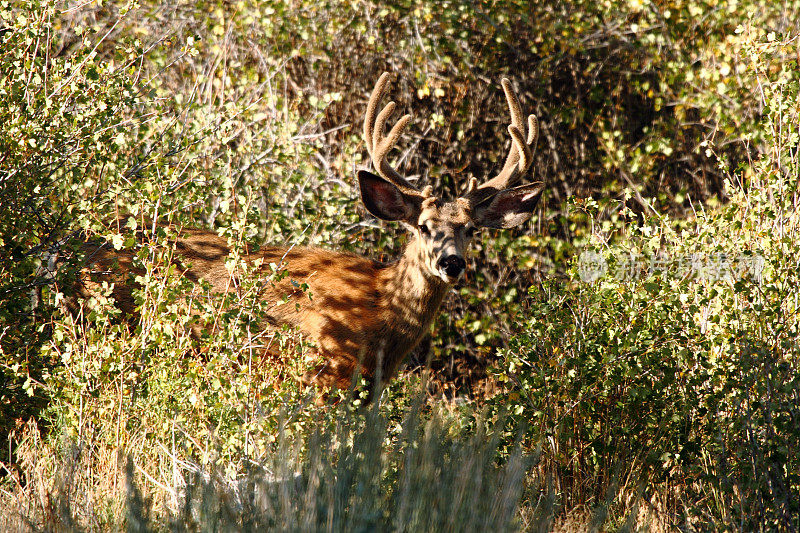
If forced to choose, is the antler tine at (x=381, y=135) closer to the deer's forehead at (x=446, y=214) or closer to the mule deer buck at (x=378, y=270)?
the mule deer buck at (x=378, y=270)

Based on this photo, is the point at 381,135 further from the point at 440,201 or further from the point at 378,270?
the point at 378,270

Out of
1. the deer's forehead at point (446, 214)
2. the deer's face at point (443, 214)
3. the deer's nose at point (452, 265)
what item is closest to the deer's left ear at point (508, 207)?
the deer's face at point (443, 214)

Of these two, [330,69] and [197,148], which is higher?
[330,69]

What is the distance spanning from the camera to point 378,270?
6.81 m

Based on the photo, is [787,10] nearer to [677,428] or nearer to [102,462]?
[677,428]

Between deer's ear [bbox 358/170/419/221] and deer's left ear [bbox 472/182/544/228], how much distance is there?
56 centimetres

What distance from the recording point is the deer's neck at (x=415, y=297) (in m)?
6.39

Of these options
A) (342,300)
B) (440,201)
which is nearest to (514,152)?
(440,201)

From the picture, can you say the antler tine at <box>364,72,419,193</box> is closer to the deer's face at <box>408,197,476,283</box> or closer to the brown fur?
the deer's face at <box>408,197,476,283</box>

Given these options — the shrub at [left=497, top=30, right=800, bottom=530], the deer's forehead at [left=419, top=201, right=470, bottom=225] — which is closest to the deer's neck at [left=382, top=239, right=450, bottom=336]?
the deer's forehead at [left=419, top=201, right=470, bottom=225]

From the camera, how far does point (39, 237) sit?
17.7 feet

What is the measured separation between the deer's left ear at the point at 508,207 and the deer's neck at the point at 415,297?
0.80 meters

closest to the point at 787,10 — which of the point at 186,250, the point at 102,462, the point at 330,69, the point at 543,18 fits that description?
the point at 543,18

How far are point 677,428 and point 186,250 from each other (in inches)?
146
